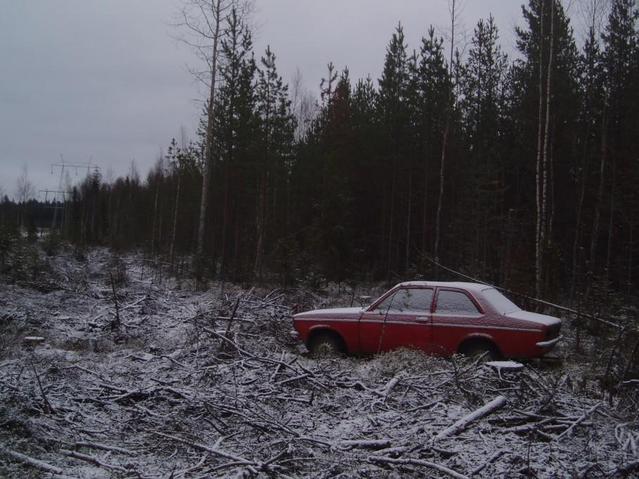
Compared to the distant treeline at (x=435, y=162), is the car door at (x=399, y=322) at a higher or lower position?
lower

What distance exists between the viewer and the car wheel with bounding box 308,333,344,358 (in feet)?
30.0

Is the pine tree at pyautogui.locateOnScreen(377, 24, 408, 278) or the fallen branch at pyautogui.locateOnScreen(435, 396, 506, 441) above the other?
the pine tree at pyautogui.locateOnScreen(377, 24, 408, 278)

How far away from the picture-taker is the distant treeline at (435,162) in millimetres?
21062

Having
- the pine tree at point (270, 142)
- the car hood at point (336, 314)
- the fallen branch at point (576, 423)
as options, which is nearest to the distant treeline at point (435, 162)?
the pine tree at point (270, 142)

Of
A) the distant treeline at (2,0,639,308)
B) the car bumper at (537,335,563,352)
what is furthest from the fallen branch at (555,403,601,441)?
the distant treeline at (2,0,639,308)

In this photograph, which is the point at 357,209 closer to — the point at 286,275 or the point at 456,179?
the point at 456,179

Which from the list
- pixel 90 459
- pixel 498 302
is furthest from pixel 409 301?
pixel 90 459

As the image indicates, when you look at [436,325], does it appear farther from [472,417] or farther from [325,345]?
[472,417]

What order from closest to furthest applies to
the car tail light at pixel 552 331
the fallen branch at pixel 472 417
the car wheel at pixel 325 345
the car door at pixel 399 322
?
the fallen branch at pixel 472 417 < the car tail light at pixel 552 331 < the car door at pixel 399 322 < the car wheel at pixel 325 345

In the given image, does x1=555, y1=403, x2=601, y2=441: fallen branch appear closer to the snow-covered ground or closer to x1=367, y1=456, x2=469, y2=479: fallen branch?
the snow-covered ground

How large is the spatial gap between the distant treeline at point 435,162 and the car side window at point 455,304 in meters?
9.65

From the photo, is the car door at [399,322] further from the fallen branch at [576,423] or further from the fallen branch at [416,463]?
the fallen branch at [416,463]

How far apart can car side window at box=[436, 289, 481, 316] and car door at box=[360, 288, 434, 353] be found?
167 millimetres

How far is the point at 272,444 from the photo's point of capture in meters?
4.92
